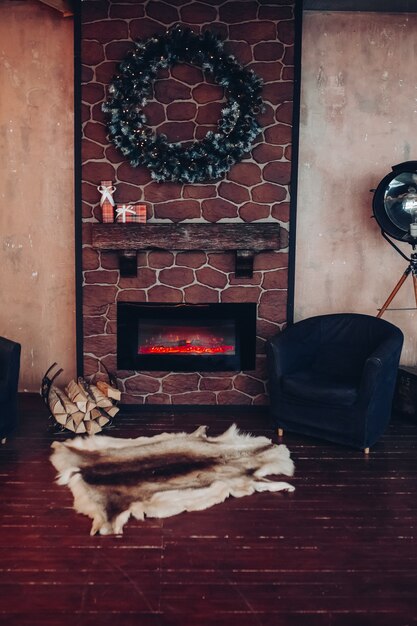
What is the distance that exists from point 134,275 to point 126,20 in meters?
1.88

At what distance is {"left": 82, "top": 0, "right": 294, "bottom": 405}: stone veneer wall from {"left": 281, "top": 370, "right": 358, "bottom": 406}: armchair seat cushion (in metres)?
0.67

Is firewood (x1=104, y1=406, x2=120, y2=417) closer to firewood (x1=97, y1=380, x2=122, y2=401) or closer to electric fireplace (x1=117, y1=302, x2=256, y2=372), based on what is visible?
firewood (x1=97, y1=380, x2=122, y2=401)

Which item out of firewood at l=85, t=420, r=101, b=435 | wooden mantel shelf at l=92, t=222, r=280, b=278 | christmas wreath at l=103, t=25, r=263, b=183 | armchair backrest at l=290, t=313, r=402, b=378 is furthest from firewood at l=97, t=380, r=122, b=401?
christmas wreath at l=103, t=25, r=263, b=183

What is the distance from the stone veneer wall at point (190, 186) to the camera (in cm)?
482

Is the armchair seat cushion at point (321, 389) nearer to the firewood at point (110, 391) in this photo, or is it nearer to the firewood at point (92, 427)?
the firewood at point (110, 391)

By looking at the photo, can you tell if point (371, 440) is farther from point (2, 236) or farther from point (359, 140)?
point (2, 236)

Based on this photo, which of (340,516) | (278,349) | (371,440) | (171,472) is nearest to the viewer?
(340,516)

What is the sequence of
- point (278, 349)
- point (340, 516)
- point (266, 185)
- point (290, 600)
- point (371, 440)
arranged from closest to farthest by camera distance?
1. point (290, 600)
2. point (340, 516)
3. point (371, 440)
4. point (278, 349)
5. point (266, 185)

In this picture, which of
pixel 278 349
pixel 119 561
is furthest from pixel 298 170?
pixel 119 561

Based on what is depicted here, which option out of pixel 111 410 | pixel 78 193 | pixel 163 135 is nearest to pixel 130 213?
pixel 78 193

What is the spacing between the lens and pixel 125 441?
4.38 meters

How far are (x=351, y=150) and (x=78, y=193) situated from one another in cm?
219

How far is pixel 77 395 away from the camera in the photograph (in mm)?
4648

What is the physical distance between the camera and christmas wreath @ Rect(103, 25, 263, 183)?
15.5 ft
